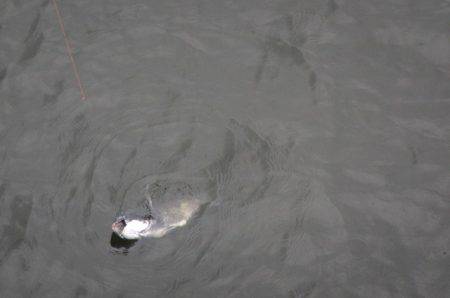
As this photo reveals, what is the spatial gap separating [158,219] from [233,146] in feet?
3.05

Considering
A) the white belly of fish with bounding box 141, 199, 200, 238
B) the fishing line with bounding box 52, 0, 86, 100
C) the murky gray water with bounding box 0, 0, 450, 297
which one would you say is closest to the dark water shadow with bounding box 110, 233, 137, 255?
the murky gray water with bounding box 0, 0, 450, 297

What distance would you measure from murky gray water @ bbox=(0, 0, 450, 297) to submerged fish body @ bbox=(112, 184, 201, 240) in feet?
0.24

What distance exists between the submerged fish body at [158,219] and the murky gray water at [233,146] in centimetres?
7

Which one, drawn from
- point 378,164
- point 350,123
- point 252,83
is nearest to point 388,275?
point 378,164

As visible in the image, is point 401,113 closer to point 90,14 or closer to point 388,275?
point 388,275

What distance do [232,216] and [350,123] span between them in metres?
1.37

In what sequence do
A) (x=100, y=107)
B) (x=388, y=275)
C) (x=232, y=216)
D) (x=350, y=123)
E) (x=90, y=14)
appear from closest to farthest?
(x=388, y=275) < (x=232, y=216) < (x=350, y=123) < (x=100, y=107) < (x=90, y=14)

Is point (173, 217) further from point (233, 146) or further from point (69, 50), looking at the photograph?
point (69, 50)

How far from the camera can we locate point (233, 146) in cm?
427

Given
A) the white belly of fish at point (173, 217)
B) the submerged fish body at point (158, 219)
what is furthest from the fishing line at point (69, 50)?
the white belly of fish at point (173, 217)

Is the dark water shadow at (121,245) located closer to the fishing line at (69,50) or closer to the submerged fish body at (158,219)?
the submerged fish body at (158,219)

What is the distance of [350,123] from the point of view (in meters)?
4.32

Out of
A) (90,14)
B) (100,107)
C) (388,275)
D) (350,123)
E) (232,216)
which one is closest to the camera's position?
(388,275)

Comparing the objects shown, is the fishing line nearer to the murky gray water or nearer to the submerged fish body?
the murky gray water
